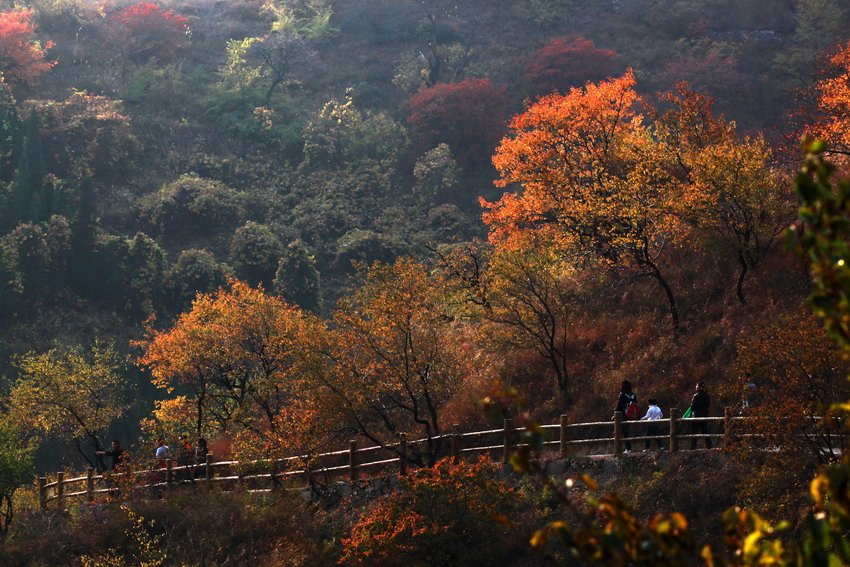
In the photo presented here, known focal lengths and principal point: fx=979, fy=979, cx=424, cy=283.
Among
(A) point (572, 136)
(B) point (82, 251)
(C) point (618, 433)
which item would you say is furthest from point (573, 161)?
(B) point (82, 251)

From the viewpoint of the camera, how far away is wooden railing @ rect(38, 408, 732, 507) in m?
22.9

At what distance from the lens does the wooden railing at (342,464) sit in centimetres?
2292

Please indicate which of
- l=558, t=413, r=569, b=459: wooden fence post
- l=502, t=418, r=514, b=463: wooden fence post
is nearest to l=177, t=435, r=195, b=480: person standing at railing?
l=502, t=418, r=514, b=463: wooden fence post

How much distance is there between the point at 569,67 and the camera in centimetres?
6388

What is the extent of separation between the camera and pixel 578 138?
34.3 m

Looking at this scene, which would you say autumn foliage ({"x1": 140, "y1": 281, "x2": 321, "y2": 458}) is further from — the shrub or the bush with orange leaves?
the shrub

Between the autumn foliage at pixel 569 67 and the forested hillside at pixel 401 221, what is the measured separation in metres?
0.19

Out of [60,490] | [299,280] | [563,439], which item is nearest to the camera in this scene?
[563,439]

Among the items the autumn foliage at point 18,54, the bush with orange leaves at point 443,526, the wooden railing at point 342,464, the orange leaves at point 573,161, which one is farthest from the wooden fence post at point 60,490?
the autumn foliage at point 18,54

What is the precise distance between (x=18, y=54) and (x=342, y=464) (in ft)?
146

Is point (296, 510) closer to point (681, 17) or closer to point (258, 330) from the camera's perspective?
point (258, 330)

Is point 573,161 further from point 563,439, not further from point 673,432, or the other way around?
point 673,432

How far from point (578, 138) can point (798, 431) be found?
19.3m

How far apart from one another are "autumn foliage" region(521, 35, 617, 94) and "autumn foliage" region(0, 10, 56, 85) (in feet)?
103
